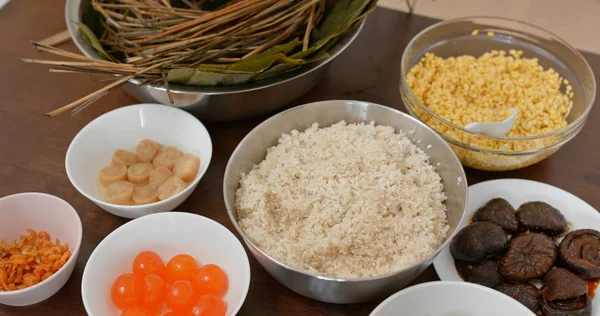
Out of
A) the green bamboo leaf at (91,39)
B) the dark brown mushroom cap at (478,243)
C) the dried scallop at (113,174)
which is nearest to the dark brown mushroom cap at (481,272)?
the dark brown mushroom cap at (478,243)

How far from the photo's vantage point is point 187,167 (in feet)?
4.04

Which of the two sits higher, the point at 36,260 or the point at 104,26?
the point at 104,26

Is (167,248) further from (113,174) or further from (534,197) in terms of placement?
(534,197)

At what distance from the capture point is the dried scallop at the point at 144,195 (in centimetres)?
118

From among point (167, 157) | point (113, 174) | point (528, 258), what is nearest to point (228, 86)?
point (167, 157)

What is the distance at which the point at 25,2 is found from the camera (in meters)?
1.72

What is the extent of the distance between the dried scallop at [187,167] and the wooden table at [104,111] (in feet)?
0.21

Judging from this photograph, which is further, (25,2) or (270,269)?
(25,2)

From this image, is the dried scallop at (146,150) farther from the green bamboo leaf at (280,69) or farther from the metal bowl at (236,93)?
the green bamboo leaf at (280,69)

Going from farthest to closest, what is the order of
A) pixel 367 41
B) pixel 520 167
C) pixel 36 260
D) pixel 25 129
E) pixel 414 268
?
pixel 367 41 < pixel 25 129 < pixel 520 167 < pixel 36 260 < pixel 414 268

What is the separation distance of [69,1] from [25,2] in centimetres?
40

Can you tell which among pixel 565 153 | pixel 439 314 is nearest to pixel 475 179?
pixel 565 153

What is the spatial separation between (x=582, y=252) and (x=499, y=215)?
180 mm

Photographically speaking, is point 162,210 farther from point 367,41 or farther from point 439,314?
point 367,41
